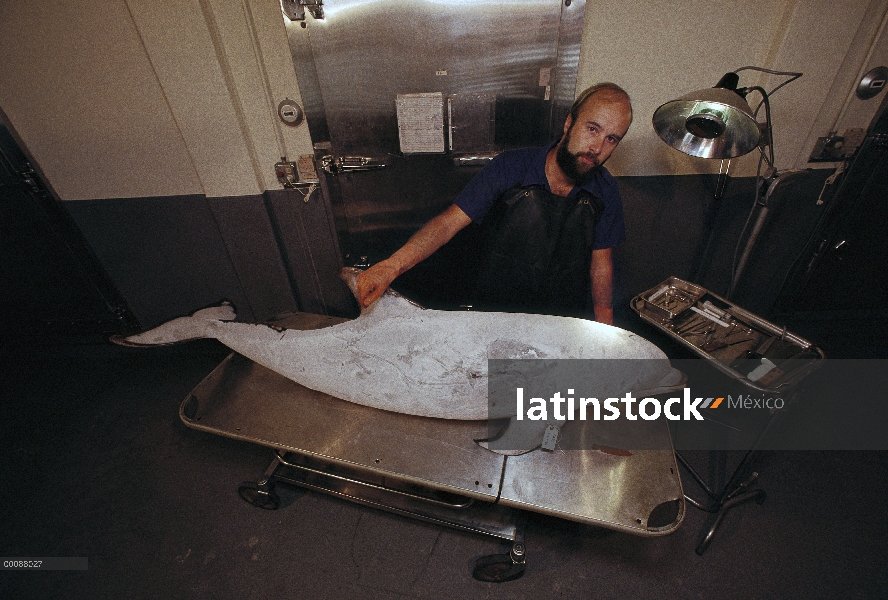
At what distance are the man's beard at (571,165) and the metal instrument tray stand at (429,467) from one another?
1.16m

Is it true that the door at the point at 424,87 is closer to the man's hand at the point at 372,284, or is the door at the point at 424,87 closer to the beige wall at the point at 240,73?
the beige wall at the point at 240,73

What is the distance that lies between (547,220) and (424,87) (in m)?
1.10

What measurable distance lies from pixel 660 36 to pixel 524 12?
29.2 inches

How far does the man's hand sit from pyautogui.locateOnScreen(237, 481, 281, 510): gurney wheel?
3.68 feet

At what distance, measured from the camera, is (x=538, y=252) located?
189 centimetres

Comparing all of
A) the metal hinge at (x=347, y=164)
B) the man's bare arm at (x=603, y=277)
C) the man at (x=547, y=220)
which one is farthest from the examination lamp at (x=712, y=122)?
the metal hinge at (x=347, y=164)

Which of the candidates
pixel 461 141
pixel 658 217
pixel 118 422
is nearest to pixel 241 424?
pixel 118 422

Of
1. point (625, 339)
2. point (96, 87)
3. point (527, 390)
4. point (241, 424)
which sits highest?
point (96, 87)

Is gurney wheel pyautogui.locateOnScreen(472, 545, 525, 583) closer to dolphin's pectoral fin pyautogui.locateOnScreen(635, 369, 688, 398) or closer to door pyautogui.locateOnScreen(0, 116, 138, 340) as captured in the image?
dolphin's pectoral fin pyautogui.locateOnScreen(635, 369, 688, 398)

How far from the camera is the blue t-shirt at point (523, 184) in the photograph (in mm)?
1783

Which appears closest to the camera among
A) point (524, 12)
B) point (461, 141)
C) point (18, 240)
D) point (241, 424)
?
point (241, 424)

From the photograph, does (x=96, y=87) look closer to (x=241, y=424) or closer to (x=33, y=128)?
(x=33, y=128)

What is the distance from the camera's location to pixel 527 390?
145cm

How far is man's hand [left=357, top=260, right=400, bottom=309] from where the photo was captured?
60.1 inches
